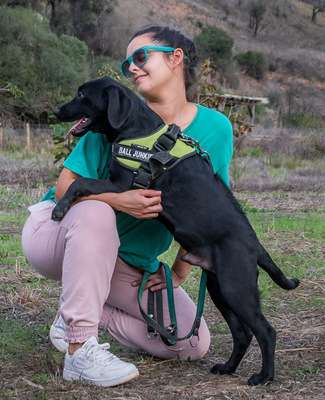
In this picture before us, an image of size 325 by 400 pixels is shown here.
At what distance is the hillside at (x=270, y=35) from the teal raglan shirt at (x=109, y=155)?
30827mm

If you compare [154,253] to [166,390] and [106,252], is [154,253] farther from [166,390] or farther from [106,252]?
[166,390]

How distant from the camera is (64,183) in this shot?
2.70 m

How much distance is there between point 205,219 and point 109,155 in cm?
66

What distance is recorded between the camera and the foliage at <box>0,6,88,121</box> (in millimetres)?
27422

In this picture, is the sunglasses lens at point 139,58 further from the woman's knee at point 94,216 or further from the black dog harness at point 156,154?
the woman's knee at point 94,216

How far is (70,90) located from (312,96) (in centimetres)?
2044

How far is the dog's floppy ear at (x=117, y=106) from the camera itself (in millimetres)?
2611

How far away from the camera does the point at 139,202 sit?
248 cm

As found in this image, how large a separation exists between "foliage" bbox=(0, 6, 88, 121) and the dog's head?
985 inches

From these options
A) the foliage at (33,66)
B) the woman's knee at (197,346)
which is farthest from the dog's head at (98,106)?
the foliage at (33,66)

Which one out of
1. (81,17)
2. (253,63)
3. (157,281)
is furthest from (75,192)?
(253,63)

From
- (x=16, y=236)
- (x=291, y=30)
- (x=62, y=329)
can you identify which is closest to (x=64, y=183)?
(x=62, y=329)

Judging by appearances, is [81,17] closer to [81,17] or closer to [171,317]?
[81,17]

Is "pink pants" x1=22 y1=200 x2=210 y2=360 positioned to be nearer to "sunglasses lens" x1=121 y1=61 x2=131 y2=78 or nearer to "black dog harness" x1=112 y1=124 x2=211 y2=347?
"black dog harness" x1=112 y1=124 x2=211 y2=347
